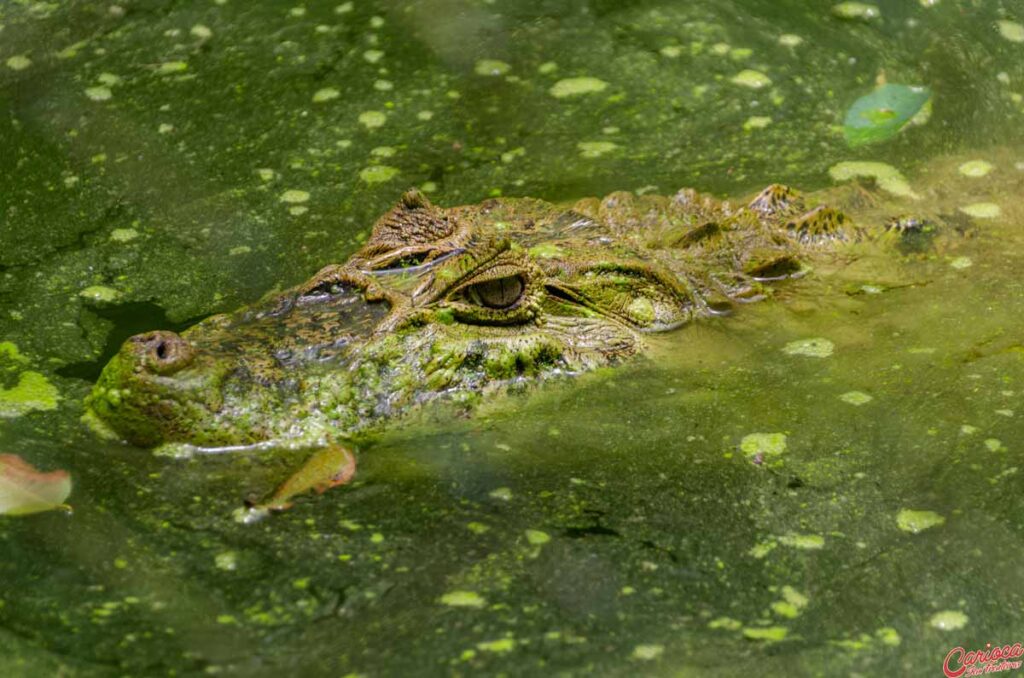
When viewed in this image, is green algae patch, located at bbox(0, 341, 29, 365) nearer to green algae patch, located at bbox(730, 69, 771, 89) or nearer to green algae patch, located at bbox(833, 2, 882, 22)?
green algae patch, located at bbox(730, 69, 771, 89)

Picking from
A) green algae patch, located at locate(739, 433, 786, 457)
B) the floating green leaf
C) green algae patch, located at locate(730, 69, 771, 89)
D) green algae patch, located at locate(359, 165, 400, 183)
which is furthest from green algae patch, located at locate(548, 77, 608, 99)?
green algae patch, located at locate(739, 433, 786, 457)

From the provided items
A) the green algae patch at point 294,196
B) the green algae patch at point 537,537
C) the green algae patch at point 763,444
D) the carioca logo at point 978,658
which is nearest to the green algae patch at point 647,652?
the green algae patch at point 537,537

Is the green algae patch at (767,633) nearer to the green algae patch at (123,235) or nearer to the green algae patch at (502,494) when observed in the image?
the green algae patch at (502,494)

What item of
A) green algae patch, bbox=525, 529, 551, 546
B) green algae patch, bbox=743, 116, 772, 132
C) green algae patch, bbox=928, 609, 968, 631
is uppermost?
green algae patch, bbox=928, 609, 968, 631

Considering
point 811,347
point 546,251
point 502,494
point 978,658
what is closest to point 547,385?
point 546,251

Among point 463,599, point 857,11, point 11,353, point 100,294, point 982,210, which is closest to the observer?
point 463,599

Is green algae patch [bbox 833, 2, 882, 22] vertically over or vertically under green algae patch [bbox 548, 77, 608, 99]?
over

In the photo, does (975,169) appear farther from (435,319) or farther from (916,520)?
(435,319)
